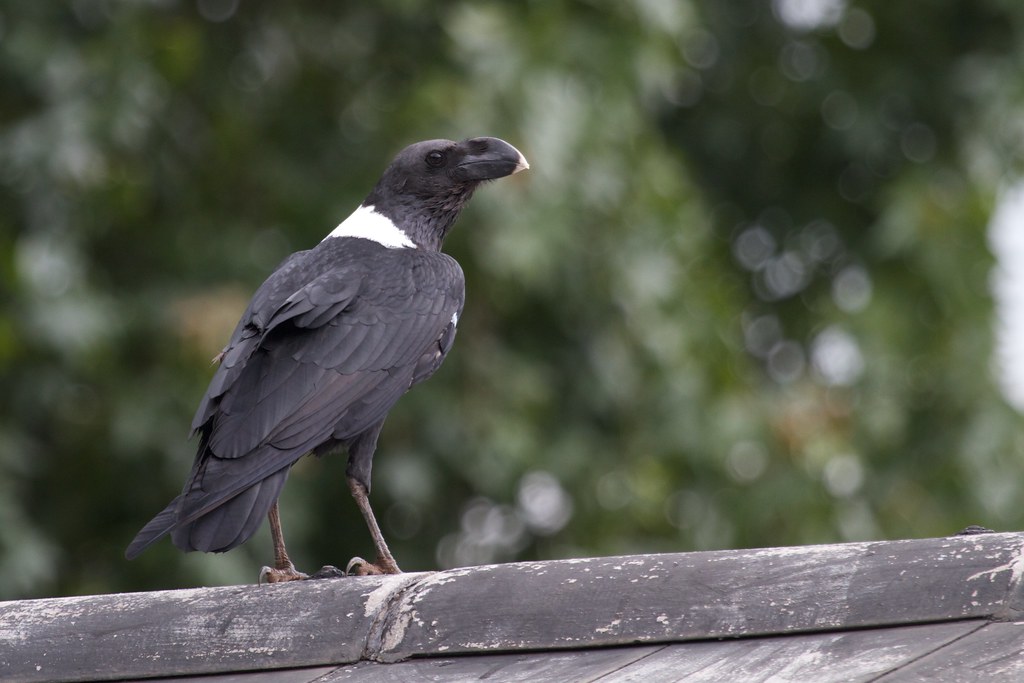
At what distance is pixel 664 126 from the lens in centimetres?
1023

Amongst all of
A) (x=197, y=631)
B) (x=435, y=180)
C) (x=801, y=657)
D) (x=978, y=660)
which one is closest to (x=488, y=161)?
(x=435, y=180)

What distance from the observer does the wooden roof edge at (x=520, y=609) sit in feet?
8.43

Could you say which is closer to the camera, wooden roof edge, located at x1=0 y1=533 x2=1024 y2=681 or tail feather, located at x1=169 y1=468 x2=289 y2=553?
wooden roof edge, located at x1=0 y1=533 x2=1024 y2=681

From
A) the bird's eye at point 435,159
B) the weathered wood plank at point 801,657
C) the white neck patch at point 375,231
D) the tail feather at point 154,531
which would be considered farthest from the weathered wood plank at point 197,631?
the bird's eye at point 435,159

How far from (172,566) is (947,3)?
219 inches

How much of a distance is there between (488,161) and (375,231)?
431 millimetres

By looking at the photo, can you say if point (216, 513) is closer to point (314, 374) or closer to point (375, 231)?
point (314, 374)

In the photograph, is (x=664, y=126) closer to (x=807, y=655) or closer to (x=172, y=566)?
(x=172, y=566)

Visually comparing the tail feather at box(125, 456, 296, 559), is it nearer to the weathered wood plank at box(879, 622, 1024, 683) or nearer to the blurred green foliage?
the weathered wood plank at box(879, 622, 1024, 683)

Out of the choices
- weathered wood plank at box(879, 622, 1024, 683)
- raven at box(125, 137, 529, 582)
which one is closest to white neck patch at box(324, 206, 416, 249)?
raven at box(125, 137, 529, 582)

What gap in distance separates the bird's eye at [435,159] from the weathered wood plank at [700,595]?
236cm

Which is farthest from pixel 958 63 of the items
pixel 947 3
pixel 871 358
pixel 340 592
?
pixel 340 592

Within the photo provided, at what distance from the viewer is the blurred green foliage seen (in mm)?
6551

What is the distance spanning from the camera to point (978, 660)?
2303 mm
